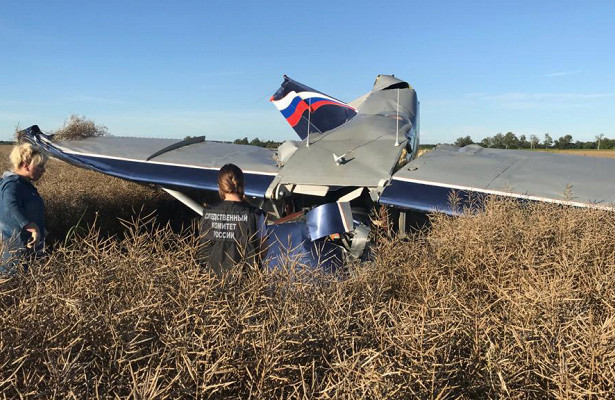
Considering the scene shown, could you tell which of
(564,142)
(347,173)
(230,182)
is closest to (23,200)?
(230,182)

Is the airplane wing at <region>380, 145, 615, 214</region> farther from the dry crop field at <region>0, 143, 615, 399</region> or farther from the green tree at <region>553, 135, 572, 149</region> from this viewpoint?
the green tree at <region>553, 135, 572, 149</region>

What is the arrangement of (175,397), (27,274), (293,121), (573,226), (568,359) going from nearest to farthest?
1. (175,397)
2. (568,359)
3. (27,274)
4. (573,226)
5. (293,121)

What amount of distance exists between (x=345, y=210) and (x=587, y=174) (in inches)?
165

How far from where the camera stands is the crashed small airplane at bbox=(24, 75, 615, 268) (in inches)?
218

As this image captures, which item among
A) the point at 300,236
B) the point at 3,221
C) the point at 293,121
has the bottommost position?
the point at 300,236

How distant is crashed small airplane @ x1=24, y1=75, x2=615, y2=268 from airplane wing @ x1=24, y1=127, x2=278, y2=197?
2 cm

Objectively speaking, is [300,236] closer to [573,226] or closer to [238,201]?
[238,201]

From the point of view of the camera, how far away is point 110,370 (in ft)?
4.45

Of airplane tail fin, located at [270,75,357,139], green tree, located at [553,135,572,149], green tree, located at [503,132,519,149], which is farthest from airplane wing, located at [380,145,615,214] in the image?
green tree, located at [553,135,572,149]

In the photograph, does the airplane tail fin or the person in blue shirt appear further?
the airplane tail fin

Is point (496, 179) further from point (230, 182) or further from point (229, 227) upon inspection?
point (229, 227)

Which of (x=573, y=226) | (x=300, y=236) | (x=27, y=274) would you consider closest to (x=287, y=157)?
(x=300, y=236)

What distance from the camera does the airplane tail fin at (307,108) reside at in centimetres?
1382

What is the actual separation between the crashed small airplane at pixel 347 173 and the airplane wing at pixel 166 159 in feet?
0.06
